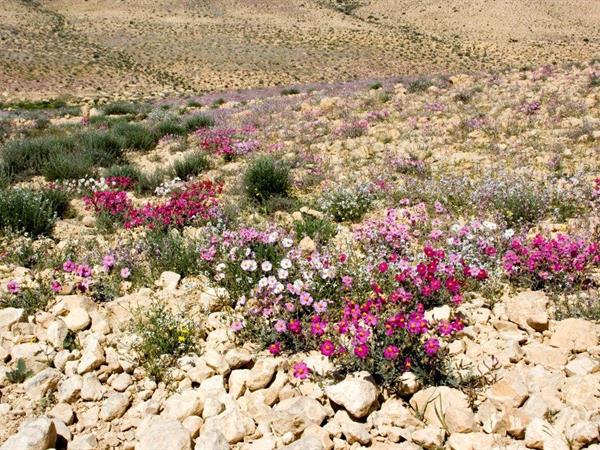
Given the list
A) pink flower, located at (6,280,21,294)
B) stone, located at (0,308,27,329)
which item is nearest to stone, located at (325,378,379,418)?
stone, located at (0,308,27,329)

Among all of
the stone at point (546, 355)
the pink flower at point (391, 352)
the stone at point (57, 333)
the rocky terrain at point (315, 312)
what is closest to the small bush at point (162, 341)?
the rocky terrain at point (315, 312)

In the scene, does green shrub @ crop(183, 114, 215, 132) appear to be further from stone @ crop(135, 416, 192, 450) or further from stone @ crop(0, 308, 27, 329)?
stone @ crop(135, 416, 192, 450)

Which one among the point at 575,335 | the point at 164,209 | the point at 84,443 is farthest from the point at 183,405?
the point at 164,209

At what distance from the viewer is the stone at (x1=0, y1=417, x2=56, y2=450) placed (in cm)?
293

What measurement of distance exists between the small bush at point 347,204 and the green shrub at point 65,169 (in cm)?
524

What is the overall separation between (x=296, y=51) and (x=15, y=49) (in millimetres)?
28054

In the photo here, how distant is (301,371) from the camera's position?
3.34 m

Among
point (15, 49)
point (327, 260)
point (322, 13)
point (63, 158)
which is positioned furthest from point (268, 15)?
point (327, 260)

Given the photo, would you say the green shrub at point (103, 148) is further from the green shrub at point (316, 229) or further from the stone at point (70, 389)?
the stone at point (70, 389)

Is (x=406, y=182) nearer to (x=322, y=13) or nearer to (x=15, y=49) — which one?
(x=15, y=49)

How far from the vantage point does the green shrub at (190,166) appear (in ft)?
30.5

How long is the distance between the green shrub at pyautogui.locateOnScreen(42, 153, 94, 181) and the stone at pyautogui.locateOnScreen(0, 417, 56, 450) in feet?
22.8

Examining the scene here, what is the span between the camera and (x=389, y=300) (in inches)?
160

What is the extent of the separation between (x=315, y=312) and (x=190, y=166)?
19.9ft
